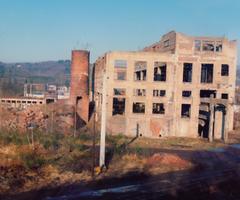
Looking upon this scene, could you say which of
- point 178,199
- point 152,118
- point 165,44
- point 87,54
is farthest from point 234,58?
point 178,199

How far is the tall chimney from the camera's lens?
1502 inches

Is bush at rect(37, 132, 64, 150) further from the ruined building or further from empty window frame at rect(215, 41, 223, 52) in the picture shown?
empty window frame at rect(215, 41, 223, 52)

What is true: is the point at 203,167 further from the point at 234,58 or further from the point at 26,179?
the point at 234,58

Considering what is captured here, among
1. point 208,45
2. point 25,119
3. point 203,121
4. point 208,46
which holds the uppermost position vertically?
point 208,45

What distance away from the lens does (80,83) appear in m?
38.6

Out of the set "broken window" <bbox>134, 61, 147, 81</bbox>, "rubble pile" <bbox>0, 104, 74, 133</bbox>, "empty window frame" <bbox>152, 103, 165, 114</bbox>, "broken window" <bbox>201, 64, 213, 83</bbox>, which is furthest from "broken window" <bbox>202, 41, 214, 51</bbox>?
"rubble pile" <bbox>0, 104, 74, 133</bbox>

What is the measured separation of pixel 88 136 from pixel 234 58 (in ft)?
59.6

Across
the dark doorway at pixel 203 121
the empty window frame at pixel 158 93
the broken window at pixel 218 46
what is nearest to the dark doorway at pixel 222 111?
the dark doorway at pixel 203 121

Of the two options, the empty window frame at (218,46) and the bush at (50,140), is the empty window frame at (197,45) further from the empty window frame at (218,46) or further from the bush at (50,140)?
the bush at (50,140)

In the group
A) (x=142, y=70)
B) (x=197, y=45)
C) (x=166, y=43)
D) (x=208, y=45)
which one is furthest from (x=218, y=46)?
(x=142, y=70)

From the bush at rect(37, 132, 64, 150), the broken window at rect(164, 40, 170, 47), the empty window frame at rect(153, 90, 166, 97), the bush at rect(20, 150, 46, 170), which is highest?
the broken window at rect(164, 40, 170, 47)

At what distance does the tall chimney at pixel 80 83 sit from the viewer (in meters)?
38.2

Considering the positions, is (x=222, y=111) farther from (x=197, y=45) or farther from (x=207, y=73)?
(x=197, y=45)

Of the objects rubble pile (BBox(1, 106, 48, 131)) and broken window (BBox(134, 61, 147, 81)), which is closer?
rubble pile (BBox(1, 106, 48, 131))
